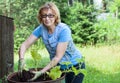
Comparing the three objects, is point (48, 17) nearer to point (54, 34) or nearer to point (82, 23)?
point (54, 34)

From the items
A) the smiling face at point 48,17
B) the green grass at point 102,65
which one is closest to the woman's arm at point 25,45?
the smiling face at point 48,17

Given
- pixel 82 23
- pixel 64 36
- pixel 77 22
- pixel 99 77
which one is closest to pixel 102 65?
pixel 99 77

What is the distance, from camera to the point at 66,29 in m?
2.97

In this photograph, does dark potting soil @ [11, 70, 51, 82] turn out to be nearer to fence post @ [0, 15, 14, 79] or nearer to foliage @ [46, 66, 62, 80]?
foliage @ [46, 66, 62, 80]

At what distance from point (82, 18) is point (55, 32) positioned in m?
10.2

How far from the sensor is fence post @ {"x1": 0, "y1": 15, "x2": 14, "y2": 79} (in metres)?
4.71

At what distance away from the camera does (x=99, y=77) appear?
21.4 feet

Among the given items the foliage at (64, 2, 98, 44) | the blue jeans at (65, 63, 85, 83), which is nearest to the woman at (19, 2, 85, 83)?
the blue jeans at (65, 63, 85, 83)

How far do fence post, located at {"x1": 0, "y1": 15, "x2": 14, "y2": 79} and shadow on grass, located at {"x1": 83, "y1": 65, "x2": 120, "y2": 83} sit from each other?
174 cm

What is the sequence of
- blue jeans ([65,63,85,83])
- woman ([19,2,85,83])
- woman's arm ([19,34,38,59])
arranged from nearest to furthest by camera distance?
woman ([19,2,85,83]), woman's arm ([19,34,38,59]), blue jeans ([65,63,85,83])

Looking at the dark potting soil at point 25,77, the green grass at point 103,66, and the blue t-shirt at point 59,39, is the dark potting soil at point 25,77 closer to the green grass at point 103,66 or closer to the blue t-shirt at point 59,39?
the blue t-shirt at point 59,39

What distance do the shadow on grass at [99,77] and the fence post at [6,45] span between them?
1743 millimetres

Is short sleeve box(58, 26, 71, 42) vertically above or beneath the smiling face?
beneath

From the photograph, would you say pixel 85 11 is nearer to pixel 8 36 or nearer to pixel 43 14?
pixel 8 36
